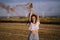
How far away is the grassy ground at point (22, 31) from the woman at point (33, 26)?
0.16 ft

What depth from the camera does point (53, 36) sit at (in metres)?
1.74

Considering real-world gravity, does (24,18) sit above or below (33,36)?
above

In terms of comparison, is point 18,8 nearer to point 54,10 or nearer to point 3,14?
point 3,14

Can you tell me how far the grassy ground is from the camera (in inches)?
68.6

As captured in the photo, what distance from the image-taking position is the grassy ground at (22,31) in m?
1.74

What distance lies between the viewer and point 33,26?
179cm

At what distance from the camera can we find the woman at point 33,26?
1780mm

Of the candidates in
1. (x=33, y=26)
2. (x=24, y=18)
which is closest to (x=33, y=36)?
(x=33, y=26)

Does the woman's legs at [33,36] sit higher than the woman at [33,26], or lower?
lower

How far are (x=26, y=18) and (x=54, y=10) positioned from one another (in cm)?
34

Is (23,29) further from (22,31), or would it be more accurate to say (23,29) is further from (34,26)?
(34,26)

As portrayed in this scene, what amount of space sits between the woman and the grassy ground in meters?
0.05

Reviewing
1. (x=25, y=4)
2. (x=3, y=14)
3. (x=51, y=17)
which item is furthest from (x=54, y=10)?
(x=3, y=14)

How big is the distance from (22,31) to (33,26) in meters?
0.15
